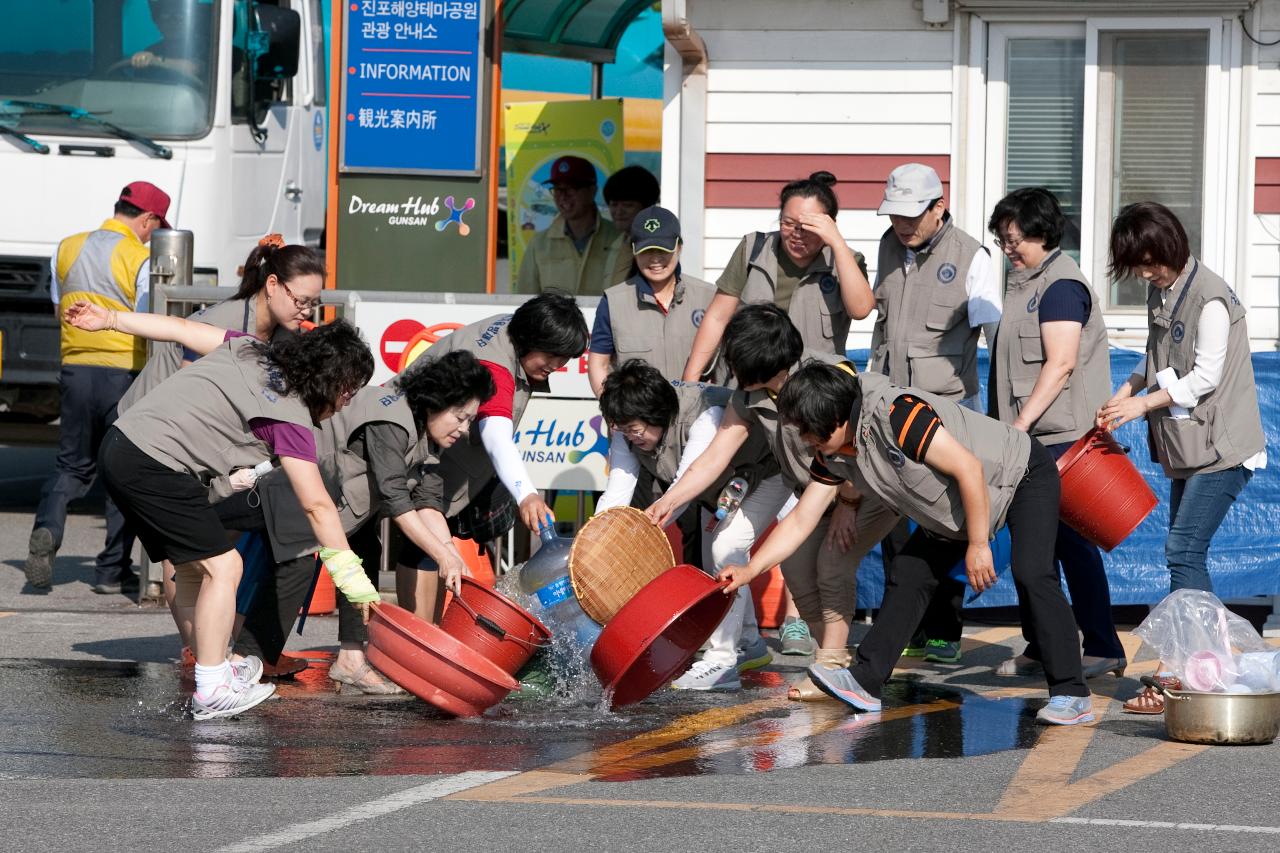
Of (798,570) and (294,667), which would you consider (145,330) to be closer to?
(294,667)

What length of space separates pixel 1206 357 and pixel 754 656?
6.81 ft

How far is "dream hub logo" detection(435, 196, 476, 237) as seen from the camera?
11352mm

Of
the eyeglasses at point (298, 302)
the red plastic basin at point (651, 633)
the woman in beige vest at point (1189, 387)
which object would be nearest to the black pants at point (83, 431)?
the eyeglasses at point (298, 302)

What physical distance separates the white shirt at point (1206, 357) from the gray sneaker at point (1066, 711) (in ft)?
3.82

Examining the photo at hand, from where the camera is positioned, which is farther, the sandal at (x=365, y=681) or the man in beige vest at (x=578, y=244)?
the man in beige vest at (x=578, y=244)

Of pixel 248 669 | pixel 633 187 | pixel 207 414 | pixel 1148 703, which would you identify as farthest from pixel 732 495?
pixel 633 187

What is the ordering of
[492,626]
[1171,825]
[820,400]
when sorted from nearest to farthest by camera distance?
[1171,825], [820,400], [492,626]

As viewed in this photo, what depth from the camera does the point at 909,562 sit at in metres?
6.20

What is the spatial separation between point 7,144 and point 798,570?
20.4 ft

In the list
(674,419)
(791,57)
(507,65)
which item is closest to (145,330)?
(674,419)

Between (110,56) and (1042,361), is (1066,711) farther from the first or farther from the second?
(110,56)

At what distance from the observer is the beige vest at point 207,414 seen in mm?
5902

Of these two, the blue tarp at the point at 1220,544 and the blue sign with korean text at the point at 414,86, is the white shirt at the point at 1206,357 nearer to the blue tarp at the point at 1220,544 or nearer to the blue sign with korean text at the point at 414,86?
the blue tarp at the point at 1220,544

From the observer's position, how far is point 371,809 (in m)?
4.72
